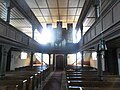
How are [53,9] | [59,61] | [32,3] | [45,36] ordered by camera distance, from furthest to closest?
[59,61]
[45,36]
[53,9]
[32,3]

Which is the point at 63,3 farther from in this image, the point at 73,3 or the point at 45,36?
the point at 45,36

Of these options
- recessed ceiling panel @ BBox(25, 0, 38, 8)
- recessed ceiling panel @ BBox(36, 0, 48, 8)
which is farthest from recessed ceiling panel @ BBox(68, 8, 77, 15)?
recessed ceiling panel @ BBox(25, 0, 38, 8)

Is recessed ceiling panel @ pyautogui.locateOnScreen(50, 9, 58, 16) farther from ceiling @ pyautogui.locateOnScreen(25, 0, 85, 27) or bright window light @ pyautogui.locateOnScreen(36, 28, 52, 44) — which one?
bright window light @ pyautogui.locateOnScreen(36, 28, 52, 44)

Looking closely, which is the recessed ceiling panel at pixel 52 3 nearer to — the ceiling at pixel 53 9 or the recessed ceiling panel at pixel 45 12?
the ceiling at pixel 53 9

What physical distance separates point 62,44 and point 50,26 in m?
2.78

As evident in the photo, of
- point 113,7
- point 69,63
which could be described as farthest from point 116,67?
point 69,63

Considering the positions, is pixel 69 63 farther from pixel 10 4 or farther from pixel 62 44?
pixel 10 4

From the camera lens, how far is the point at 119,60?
9.96m

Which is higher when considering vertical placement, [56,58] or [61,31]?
[61,31]

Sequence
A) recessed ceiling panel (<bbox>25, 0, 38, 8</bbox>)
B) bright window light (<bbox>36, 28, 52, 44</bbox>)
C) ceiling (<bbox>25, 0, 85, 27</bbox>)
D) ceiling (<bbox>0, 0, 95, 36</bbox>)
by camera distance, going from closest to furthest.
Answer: recessed ceiling panel (<bbox>25, 0, 38, 8</bbox>) < ceiling (<bbox>0, 0, 95, 36</bbox>) < ceiling (<bbox>25, 0, 85, 27</bbox>) < bright window light (<bbox>36, 28, 52, 44</bbox>)

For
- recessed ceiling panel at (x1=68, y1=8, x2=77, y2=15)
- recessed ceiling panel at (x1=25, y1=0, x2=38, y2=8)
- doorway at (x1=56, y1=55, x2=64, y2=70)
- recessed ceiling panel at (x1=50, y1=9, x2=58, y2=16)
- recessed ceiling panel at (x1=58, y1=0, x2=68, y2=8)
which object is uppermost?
recessed ceiling panel at (x1=58, y1=0, x2=68, y2=8)

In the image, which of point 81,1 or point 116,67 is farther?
point 81,1

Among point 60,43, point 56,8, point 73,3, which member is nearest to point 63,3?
point 73,3

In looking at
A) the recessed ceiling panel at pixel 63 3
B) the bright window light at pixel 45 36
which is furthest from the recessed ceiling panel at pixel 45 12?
the bright window light at pixel 45 36
